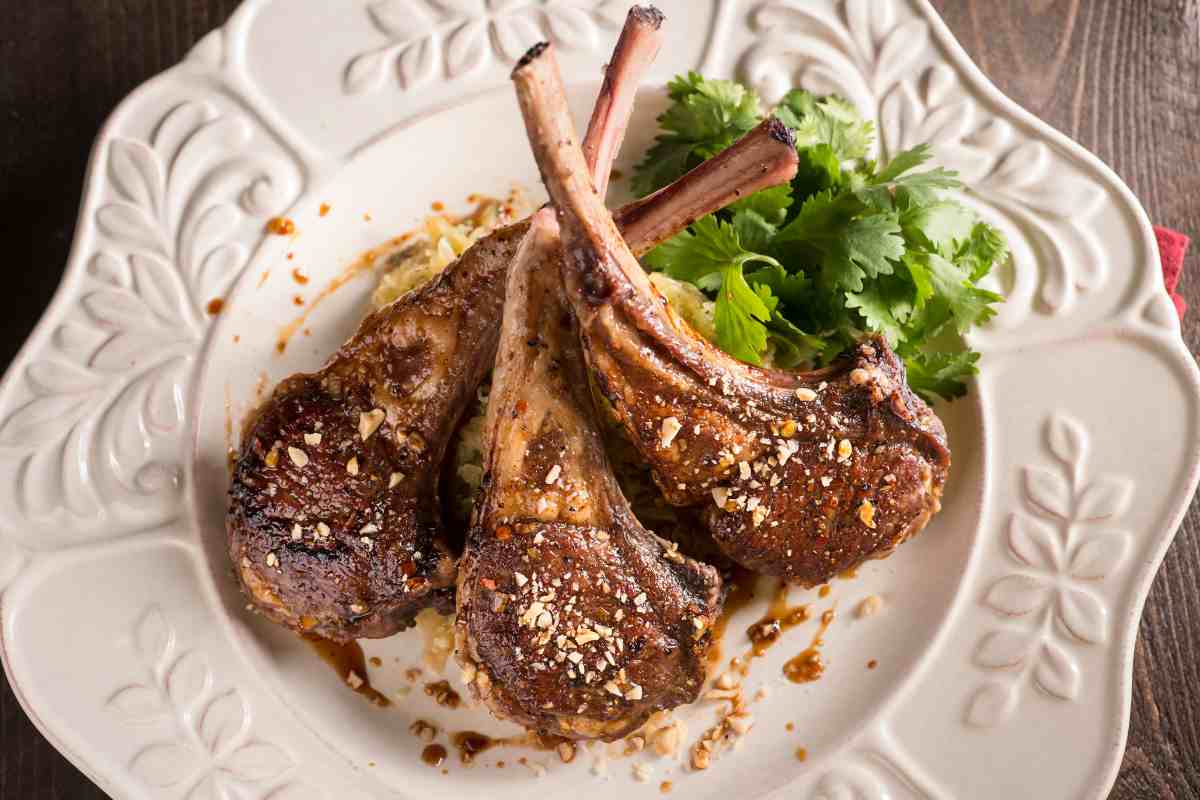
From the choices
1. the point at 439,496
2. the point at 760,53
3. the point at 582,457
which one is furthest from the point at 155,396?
the point at 760,53

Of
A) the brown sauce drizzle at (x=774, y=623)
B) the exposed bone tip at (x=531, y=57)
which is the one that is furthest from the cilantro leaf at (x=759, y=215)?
the brown sauce drizzle at (x=774, y=623)

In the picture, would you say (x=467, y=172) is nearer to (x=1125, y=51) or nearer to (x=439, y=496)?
(x=439, y=496)

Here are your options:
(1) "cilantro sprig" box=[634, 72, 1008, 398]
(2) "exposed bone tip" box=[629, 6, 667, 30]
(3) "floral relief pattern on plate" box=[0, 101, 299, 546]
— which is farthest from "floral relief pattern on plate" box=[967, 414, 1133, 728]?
(3) "floral relief pattern on plate" box=[0, 101, 299, 546]

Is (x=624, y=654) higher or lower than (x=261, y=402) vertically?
lower

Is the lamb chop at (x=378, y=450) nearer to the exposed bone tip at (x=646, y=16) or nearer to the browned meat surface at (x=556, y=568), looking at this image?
the exposed bone tip at (x=646, y=16)

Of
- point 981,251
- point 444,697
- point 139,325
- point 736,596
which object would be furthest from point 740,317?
point 139,325
